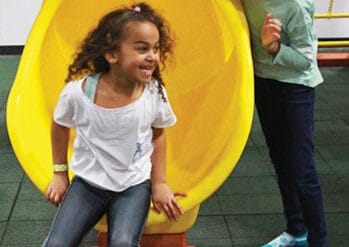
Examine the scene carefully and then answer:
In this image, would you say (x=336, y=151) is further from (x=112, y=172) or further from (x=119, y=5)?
(x=112, y=172)

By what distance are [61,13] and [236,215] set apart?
105 centimetres

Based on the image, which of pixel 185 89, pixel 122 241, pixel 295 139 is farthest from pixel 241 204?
pixel 122 241

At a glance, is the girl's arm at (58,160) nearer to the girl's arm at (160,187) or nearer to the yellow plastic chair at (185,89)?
the yellow plastic chair at (185,89)

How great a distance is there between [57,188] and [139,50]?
0.44m

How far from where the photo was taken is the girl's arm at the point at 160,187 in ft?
4.70

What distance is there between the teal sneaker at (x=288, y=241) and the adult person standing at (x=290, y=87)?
0.18 m

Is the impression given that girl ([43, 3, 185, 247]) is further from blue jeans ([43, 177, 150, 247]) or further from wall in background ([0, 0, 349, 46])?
wall in background ([0, 0, 349, 46])

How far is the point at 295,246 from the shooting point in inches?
76.5

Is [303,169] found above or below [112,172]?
below

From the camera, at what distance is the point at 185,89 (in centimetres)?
211

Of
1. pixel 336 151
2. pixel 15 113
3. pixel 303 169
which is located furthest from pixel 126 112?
pixel 336 151

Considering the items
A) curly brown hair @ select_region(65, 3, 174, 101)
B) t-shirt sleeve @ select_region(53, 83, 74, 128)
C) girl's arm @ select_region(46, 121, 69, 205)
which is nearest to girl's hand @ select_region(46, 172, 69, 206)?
girl's arm @ select_region(46, 121, 69, 205)

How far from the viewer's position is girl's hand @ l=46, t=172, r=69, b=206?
56.2 inches

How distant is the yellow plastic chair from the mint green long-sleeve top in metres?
0.06
